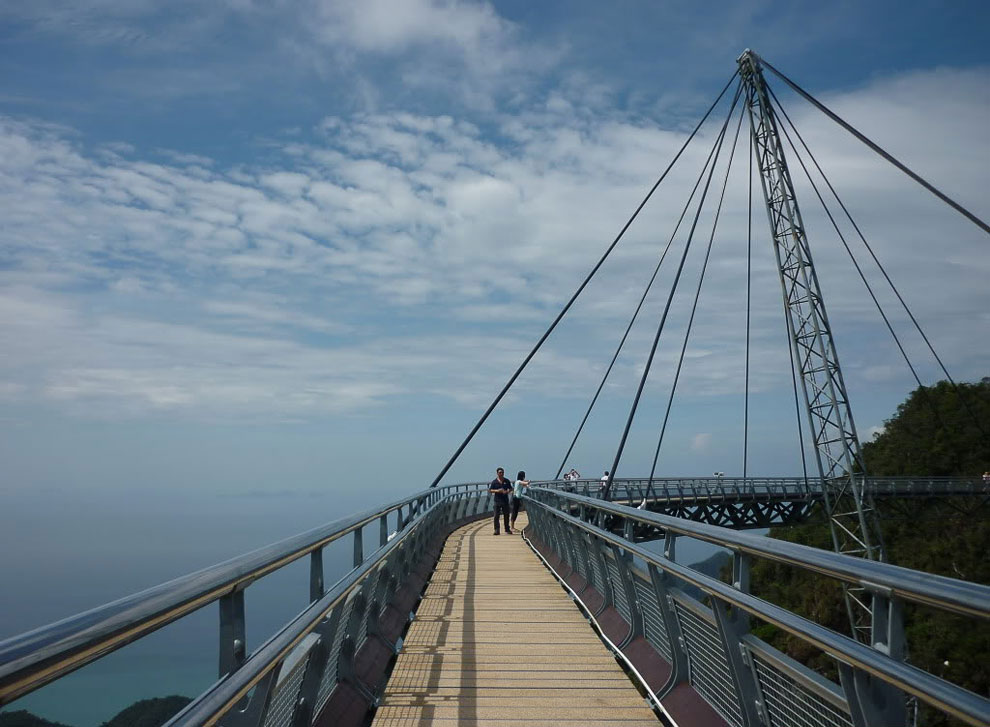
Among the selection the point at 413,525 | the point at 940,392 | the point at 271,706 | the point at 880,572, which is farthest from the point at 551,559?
the point at 940,392

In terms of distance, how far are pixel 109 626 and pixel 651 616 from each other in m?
5.53

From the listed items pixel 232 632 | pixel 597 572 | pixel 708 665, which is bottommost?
pixel 708 665

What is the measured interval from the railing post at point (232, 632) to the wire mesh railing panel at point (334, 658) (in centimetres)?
196

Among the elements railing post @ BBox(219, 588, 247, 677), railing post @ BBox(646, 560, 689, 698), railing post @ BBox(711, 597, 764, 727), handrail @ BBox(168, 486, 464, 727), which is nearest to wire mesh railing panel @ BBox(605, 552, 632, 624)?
railing post @ BBox(646, 560, 689, 698)

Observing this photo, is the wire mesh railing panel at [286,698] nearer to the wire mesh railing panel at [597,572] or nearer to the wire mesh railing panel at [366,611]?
the wire mesh railing panel at [366,611]

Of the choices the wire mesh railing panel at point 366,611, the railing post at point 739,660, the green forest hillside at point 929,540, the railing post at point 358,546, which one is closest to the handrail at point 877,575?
the railing post at point 739,660

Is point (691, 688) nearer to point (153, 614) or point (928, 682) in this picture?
point (928, 682)

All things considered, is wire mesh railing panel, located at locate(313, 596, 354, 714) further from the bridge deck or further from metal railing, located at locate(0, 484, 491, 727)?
the bridge deck

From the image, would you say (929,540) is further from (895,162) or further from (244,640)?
(244,640)

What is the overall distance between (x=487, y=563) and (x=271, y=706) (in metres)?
13.8

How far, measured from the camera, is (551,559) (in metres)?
16.1

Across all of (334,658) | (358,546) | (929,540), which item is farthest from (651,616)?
(929,540)

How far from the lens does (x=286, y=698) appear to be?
4301 mm

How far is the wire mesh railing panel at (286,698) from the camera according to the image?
12.9 feet
